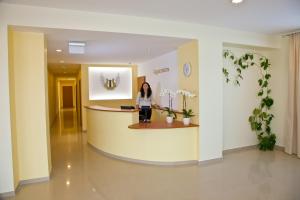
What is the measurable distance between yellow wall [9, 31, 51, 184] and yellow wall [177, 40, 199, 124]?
2677mm

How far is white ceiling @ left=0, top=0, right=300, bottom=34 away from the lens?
290 centimetres

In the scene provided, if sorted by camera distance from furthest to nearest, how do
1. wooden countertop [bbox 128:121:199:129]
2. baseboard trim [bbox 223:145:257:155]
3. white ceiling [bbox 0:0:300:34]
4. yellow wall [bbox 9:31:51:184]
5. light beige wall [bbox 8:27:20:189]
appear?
1. baseboard trim [bbox 223:145:257:155]
2. wooden countertop [bbox 128:121:199:129]
3. yellow wall [bbox 9:31:51:184]
4. light beige wall [bbox 8:27:20:189]
5. white ceiling [bbox 0:0:300:34]

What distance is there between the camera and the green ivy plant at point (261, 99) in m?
4.89

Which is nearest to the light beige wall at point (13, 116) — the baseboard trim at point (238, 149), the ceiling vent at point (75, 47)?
the ceiling vent at point (75, 47)

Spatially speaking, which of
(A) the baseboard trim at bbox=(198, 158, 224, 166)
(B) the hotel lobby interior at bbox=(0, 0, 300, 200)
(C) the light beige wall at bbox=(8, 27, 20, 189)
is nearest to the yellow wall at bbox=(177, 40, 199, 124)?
(B) the hotel lobby interior at bbox=(0, 0, 300, 200)

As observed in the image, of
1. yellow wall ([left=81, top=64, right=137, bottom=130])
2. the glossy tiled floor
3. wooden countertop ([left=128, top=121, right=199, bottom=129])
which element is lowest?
the glossy tiled floor

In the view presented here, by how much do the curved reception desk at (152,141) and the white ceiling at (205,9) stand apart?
1976mm

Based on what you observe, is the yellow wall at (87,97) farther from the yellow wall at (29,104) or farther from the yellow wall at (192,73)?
the yellow wall at (29,104)

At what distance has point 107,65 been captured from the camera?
7805 millimetres

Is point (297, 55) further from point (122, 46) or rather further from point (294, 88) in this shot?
point (122, 46)

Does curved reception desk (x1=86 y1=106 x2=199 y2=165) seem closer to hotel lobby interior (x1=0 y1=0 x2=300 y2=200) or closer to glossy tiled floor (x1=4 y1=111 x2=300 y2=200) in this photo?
hotel lobby interior (x1=0 y1=0 x2=300 y2=200)

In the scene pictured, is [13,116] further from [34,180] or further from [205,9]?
[205,9]

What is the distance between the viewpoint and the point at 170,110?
4547 millimetres

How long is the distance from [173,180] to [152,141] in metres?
0.90
